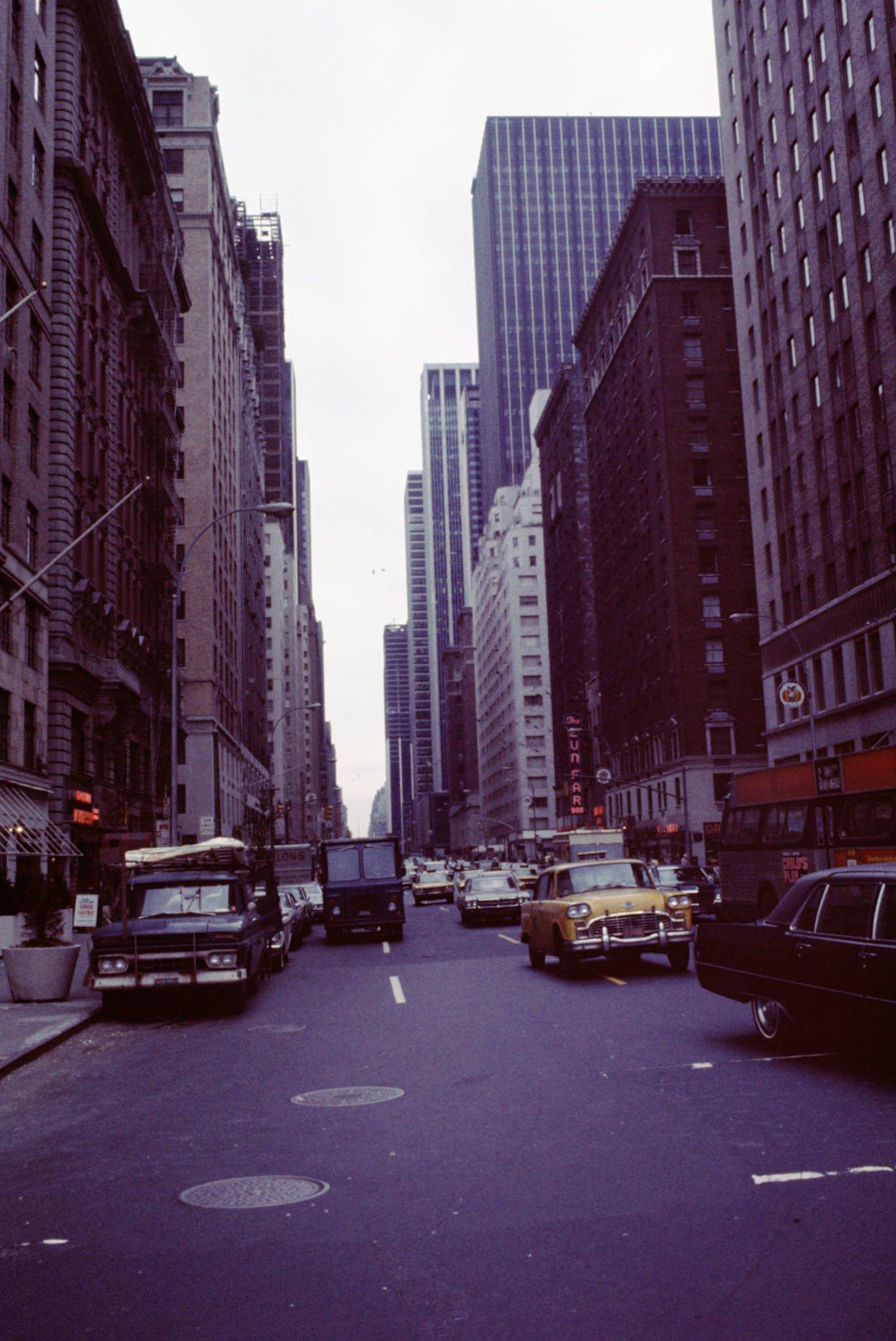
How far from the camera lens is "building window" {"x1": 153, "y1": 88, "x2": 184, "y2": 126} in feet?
279

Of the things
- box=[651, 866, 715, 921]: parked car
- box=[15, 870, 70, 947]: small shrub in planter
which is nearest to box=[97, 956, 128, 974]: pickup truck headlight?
box=[15, 870, 70, 947]: small shrub in planter

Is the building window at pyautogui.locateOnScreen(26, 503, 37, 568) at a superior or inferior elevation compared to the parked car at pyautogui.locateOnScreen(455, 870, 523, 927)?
superior

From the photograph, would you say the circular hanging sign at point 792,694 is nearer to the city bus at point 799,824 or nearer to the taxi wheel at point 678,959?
the city bus at point 799,824

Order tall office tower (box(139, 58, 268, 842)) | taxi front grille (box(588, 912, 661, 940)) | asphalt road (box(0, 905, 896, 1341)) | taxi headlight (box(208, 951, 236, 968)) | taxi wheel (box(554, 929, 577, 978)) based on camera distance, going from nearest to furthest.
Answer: asphalt road (box(0, 905, 896, 1341))
taxi headlight (box(208, 951, 236, 968))
taxi front grille (box(588, 912, 661, 940))
taxi wheel (box(554, 929, 577, 978))
tall office tower (box(139, 58, 268, 842))

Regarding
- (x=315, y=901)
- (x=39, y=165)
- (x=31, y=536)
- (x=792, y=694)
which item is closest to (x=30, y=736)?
(x=31, y=536)

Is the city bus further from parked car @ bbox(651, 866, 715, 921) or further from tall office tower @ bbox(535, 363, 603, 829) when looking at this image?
tall office tower @ bbox(535, 363, 603, 829)

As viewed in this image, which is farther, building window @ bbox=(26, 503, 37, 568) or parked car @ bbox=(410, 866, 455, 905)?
parked car @ bbox=(410, 866, 455, 905)

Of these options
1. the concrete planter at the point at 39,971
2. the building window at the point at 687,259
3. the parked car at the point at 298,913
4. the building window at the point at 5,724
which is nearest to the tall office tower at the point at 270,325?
the building window at the point at 687,259

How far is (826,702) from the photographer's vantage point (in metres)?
54.9

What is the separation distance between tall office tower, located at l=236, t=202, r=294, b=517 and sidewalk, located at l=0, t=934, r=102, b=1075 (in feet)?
469

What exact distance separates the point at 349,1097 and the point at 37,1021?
7.23 metres

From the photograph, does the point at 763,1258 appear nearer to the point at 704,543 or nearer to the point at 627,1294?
the point at 627,1294

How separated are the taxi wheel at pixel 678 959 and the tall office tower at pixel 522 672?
125093 mm

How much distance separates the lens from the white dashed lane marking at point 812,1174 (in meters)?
7.12
